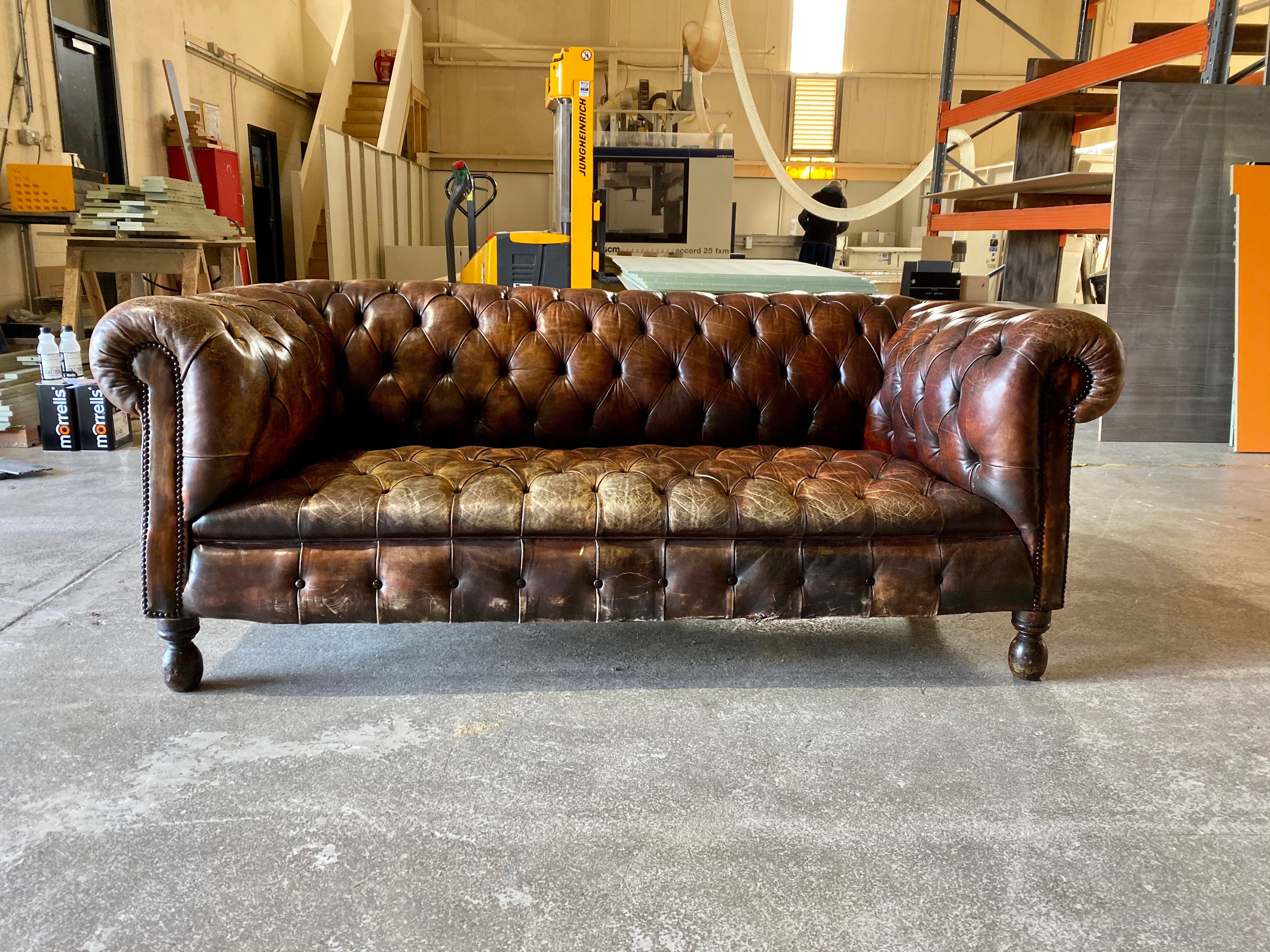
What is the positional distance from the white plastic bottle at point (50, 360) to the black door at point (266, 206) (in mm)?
5326

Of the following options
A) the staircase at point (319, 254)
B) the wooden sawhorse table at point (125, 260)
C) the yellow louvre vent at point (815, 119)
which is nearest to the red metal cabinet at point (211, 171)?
the staircase at point (319, 254)

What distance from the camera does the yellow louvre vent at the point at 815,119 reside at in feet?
37.7

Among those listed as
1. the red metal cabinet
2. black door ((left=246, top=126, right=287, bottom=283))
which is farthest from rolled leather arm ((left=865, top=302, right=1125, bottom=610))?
black door ((left=246, top=126, right=287, bottom=283))

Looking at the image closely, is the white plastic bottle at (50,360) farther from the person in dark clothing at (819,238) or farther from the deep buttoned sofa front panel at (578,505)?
the person in dark clothing at (819,238)

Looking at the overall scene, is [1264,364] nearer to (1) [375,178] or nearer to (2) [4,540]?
(2) [4,540]

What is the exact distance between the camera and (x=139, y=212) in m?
4.84

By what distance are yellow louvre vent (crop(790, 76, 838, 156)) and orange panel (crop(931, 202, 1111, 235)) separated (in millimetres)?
5317

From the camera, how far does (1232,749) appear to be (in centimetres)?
169

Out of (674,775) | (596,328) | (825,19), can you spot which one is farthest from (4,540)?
(825,19)

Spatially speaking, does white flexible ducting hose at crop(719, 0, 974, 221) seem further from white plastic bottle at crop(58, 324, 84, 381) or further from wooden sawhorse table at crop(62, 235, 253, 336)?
white plastic bottle at crop(58, 324, 84, 381)

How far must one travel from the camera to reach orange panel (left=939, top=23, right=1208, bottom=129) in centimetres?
429

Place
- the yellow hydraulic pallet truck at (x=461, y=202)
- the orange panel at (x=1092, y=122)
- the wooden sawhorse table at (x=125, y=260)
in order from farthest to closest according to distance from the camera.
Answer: the orange panel at (x=1092, y=122) < the yellow hydraulic pallet truck at (x=461, y=202) < the wooden sawhorse table at (x=125, y=260)

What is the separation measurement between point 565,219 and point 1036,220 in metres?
2.75

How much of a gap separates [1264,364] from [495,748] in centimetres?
422
